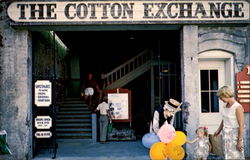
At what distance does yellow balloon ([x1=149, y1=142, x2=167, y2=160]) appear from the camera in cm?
565

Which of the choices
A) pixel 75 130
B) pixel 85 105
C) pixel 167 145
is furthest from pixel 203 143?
pixel 85 105

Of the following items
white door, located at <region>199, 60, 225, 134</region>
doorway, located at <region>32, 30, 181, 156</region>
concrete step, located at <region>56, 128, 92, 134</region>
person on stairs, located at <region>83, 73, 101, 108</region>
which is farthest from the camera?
person on stairs, located at <region>83, 73, 101, 108</region>

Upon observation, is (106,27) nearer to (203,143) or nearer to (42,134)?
(42,134)

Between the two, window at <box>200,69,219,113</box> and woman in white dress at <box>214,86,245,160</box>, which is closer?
woman in white dress at <box>214,86,245,160</box>

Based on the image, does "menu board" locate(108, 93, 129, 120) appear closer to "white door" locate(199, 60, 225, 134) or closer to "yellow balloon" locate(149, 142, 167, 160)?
"white door" locate(199, 60, 225, 134)

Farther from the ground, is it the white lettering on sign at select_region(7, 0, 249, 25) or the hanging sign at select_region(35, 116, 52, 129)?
the white lettering on sign at select_region(7, 0, 249, 25)

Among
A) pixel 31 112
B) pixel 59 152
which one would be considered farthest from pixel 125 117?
pixel 31 112

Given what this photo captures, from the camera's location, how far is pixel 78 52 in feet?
57.9

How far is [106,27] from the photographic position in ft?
24.1

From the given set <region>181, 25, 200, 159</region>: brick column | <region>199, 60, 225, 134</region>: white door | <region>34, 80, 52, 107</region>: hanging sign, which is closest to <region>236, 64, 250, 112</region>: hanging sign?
<region>199, 60, 225, 134</region>: white door

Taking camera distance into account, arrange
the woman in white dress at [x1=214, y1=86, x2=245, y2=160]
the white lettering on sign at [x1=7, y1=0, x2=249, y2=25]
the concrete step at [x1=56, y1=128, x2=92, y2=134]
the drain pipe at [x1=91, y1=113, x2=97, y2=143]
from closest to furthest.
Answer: the woman in white dress at [x1=214, y1=86, x2=245, y2=160] < the white lettering on sign at [x1=7, y1=0, x2=249, y2=25] < the drain pipe at [x1=91, y1=113, x2=97, y2=143] < the concrete step at [x1=56, y1=128, x2=92, y2=134]

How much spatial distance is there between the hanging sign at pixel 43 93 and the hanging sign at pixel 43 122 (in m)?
0.35

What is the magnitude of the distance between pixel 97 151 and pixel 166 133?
11.2ft

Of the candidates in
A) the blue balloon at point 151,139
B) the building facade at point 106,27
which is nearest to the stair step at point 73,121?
the building facade at point 106,27
